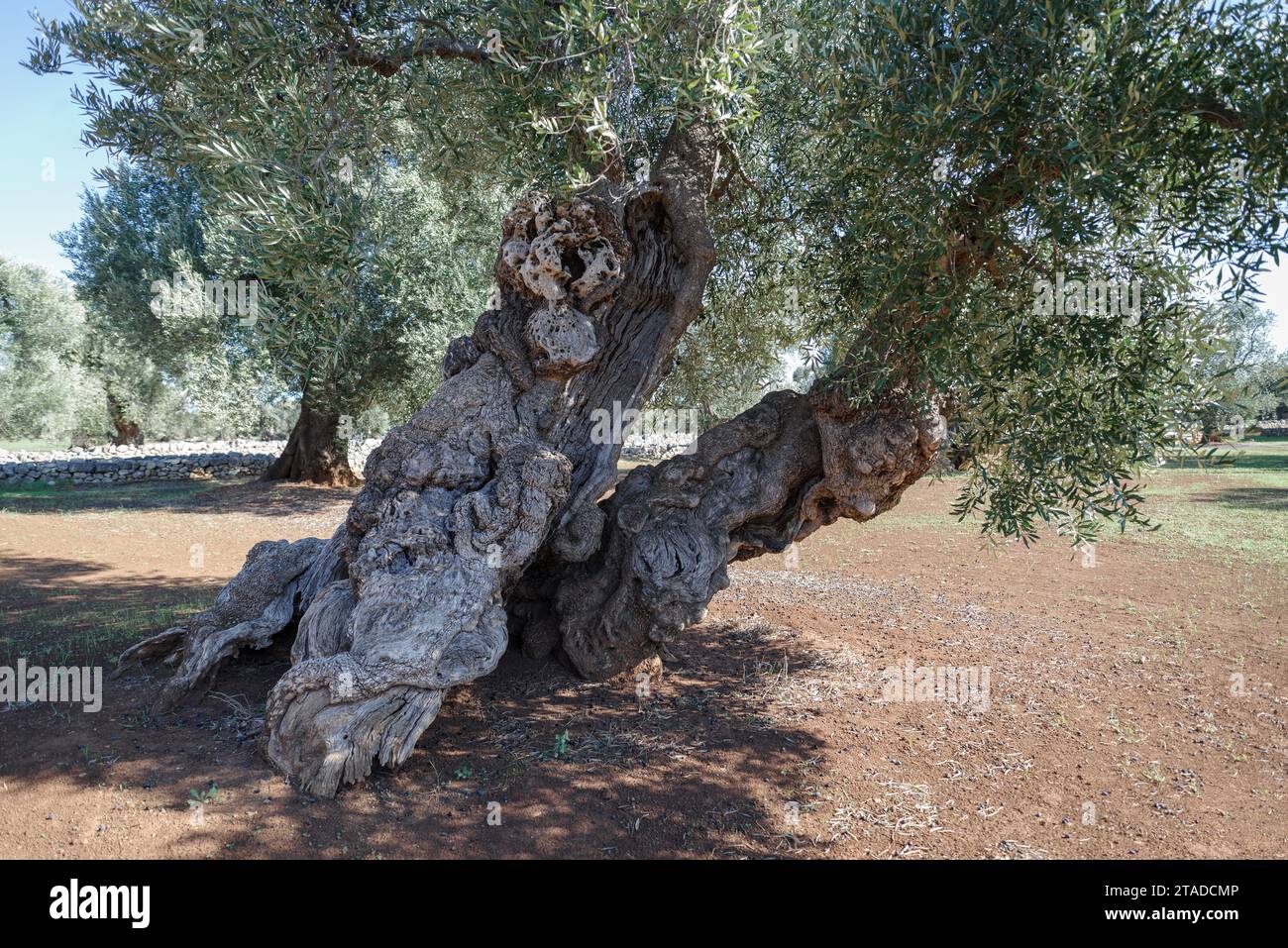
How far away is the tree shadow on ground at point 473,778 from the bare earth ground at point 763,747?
2 cm

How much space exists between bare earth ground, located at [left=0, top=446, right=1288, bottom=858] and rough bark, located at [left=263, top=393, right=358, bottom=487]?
38.3 ft

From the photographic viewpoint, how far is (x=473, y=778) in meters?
5.19

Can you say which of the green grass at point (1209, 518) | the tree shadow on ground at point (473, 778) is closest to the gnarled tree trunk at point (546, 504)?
the tree shadow on ground at point (473, 778)

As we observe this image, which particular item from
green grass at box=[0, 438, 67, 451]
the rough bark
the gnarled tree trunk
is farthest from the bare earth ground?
green grass at box=[0, 438, 67, 451]

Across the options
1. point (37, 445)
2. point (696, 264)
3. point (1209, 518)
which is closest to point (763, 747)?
point (696, 264)

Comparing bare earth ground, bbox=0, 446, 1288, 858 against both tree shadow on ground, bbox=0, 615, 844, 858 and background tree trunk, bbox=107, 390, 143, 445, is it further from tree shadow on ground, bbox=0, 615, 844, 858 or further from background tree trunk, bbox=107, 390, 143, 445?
background tree trunk, bbox=107, 390, 143, 445

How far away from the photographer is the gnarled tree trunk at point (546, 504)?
5152mm

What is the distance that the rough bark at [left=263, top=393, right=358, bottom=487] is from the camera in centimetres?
2253

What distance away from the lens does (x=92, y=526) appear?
52.3 feet

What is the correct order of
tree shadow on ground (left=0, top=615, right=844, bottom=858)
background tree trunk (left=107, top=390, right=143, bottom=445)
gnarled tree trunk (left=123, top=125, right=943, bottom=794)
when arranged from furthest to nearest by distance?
background tree trunk (left=107, top=390, right=143, bottom=445)
gnarled tree trunk (left=123, top=125, right=943, bottom=794)
tree shadow on ground (left=0, top=615, right=844, bottom=858)

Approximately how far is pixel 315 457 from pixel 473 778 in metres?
19.7

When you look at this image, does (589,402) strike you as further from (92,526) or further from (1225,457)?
(92,526)

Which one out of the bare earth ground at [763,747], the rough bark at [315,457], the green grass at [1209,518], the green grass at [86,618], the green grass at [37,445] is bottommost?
the bare earth ground at [763,747]

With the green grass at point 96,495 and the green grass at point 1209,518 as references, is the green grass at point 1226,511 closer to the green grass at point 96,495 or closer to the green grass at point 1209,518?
the green grass at point 1209,518
